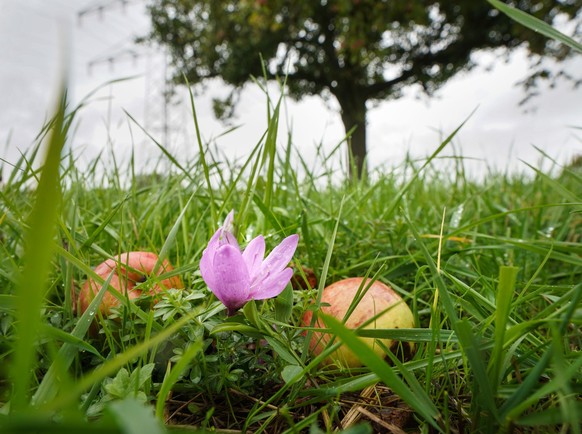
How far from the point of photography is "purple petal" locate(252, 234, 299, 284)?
56cm

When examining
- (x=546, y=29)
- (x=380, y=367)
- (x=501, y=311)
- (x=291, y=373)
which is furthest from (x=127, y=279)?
(x=546, y=29)

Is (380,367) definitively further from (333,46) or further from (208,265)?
(333,46)

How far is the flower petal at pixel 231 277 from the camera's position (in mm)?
517

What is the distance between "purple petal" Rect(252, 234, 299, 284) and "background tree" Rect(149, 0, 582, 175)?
29.2 feet

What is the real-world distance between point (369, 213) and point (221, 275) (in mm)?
1109

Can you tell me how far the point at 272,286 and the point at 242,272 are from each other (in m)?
0.05

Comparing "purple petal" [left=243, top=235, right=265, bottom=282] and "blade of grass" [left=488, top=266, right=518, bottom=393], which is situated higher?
"purple petal" [left=243, top=235, right=265, bottom=282]

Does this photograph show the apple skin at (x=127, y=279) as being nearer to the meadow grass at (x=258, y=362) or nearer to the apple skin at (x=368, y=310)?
the meadow grass at (x=258, y=362)

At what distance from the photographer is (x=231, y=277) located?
526 millimetres

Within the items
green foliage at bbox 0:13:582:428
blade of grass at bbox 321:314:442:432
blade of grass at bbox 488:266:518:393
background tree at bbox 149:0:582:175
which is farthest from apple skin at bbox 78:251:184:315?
background tree at bbox 149:0:582:175

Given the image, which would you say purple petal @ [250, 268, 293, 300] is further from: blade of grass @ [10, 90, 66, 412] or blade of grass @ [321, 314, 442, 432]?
blade of grass @ [10, 90, 66, 412]

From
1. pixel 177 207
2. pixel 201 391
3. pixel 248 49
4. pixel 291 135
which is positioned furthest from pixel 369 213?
pixel 248 49

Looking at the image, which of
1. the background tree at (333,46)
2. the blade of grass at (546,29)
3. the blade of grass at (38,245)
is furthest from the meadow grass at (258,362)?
the background tree at (333,46)

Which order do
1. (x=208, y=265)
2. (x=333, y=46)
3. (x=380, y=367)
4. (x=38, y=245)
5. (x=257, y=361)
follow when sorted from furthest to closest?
1. (x=333, y=46)
2. (x=257, y=361)
3. (x=208, y=265)
4. (x=380, y=367)
5. (x=38, y=245)
